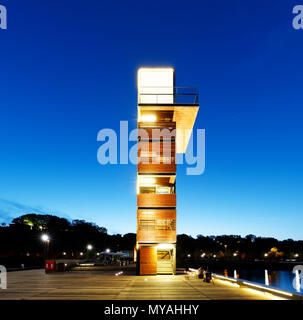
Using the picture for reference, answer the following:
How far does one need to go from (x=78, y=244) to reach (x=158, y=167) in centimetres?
8178

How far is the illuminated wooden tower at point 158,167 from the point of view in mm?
32875

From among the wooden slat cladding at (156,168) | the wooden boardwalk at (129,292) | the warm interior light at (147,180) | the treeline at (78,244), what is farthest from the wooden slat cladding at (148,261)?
the treeline at (78,244)

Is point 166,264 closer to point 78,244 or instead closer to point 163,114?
point 163,114

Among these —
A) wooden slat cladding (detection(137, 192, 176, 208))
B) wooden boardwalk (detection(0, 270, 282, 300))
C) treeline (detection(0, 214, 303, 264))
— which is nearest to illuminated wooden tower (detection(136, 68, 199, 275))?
wooden slat cladding (detection(137, 192, 176, 208))

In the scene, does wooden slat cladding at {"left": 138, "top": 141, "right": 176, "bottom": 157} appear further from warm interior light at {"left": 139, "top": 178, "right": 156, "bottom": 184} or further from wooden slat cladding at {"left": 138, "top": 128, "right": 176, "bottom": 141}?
warm interior light at {"left": 139, "top": 178, "right": 156, "bottom": 184}

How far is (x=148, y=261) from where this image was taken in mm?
32969

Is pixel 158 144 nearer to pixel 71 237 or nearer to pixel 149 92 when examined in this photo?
pixel 149 92

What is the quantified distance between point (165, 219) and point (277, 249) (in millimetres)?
172668

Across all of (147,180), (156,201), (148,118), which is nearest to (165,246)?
(156,201)

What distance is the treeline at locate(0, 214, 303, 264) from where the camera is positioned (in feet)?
266

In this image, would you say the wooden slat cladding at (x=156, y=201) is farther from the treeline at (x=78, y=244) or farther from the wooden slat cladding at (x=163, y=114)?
the treeline at (x=78, y=244)
